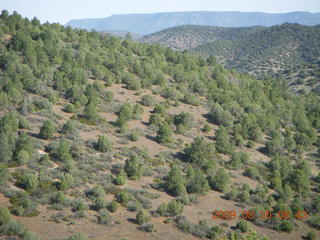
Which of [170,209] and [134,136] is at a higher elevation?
[134,136]

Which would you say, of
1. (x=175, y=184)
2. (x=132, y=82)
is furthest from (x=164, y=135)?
(x=132, y=82)

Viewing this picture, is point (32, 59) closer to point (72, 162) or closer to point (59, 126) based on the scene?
point (59, 126)

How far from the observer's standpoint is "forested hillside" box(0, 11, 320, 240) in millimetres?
23844

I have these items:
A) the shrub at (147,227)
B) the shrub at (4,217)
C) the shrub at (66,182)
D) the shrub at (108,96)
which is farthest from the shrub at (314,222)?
the shrub at (108,96)

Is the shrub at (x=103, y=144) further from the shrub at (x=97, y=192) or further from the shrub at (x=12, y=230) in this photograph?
the shrub at (x=12, y=230)

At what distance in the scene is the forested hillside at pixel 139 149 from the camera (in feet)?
78.2

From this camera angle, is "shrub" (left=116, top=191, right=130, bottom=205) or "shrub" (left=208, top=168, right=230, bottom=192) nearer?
"shrub" (left=116, top=191, right=130, bottom=205)

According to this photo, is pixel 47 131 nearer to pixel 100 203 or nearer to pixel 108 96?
pixel 100 203

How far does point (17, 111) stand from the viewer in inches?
1547

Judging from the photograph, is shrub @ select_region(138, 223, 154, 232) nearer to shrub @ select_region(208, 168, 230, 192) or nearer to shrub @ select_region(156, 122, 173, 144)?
shrub @ select_region(208, 168, 230, 192)

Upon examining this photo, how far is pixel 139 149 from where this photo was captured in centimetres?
3647

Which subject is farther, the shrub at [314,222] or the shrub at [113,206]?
the shrub at [314,222]

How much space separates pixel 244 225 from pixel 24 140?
840 inches
